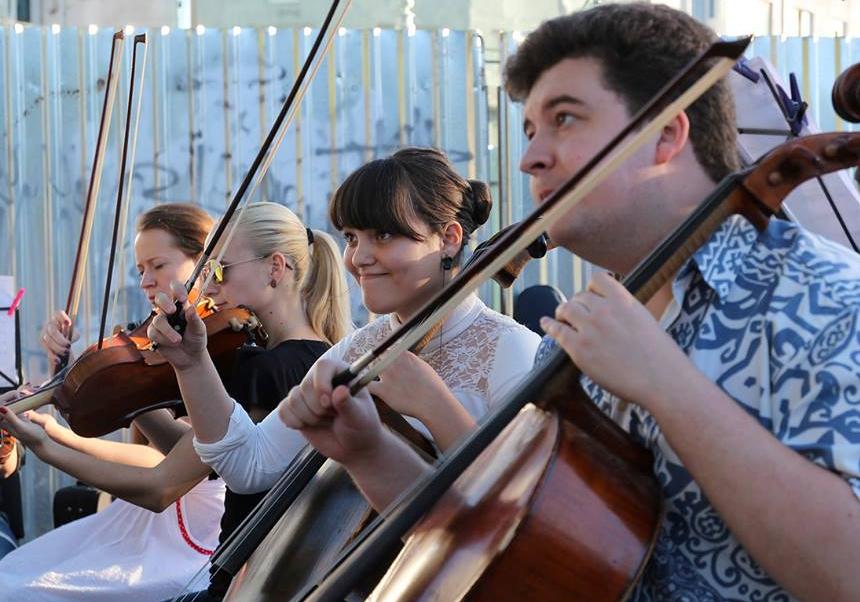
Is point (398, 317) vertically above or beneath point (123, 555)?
above

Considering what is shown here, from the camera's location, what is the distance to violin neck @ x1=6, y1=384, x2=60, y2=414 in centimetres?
310

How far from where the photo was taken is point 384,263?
2320 millimetres

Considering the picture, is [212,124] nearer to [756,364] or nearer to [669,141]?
[669,141]

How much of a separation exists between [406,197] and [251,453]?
2.02 feet

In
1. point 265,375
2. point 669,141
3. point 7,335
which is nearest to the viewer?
point 669,141

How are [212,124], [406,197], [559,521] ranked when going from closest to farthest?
[559,521], [406,197], [212,124]

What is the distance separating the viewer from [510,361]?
220cm

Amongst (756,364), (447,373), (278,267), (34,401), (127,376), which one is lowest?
(34,401)

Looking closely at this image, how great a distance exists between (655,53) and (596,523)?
0.57m

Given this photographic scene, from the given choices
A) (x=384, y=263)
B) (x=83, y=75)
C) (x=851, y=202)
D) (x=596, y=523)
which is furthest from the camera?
(x=83, y=75)

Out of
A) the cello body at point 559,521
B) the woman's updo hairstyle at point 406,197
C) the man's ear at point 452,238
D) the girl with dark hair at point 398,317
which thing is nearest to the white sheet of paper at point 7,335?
the girl with dark hair at point 398,317

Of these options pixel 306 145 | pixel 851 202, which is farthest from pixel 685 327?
pixel 306 145

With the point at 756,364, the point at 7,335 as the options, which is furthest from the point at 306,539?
the point at 7,335

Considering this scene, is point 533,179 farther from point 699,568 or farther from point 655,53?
point 699,568
